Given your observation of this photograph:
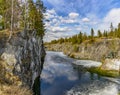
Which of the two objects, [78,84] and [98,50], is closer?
[78,84]

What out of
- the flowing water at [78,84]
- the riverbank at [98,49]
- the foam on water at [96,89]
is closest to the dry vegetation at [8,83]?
the flowing water at [78,84]

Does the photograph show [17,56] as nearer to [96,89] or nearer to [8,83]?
[8,83]

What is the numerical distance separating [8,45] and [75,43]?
351 feet

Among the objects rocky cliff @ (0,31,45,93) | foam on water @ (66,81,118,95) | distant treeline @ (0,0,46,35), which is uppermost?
distant treeline @ (0,0,46,35)

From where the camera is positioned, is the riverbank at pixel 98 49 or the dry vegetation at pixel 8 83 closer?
the dry vegetation at pixel 8 83

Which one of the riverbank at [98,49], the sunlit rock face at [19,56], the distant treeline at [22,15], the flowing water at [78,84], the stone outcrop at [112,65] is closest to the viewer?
the sunlit rock face at [19,56]

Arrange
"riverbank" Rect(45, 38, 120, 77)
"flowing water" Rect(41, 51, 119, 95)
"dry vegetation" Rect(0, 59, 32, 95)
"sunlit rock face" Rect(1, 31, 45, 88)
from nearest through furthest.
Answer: "dry vegetation" Rect(0, 59, 32, 95)
"sunlit rock face" Rect(1, 31, 45, 88)
"flowing water" Rect(41, 51, 119, 95)
"riverbank" Rect(45, 38, 120, 77)

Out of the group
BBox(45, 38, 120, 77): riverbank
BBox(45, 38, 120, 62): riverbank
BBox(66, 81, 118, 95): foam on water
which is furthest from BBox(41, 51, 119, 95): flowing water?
BBox(45, 38, 120, 62): riverbank

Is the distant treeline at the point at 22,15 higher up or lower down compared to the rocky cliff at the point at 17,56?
higher up

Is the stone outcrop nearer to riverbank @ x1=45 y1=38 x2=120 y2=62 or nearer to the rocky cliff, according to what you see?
riverbank @ x1=45 y1=38 x2=120 y2=62

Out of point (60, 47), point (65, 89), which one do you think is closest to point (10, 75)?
point (65, 89)

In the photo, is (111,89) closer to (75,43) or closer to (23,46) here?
(23,46)

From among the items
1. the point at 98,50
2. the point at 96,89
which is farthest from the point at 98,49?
the point at 96,89

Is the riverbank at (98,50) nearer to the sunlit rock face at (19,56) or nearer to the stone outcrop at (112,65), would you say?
the stone outcrop at (112,65)
